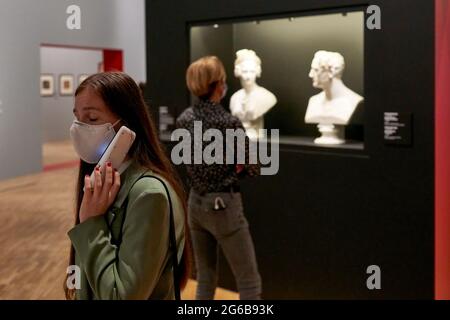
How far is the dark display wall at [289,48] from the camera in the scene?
12.3 ft

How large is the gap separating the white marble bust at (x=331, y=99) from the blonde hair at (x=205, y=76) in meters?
0.76

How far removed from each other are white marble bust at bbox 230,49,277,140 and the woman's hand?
289 centimetres

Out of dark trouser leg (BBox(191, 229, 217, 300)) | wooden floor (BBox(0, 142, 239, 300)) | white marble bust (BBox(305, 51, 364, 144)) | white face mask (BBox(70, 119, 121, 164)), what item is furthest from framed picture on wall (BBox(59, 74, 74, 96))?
white face mask (BBox(70, 119, 121, 164))

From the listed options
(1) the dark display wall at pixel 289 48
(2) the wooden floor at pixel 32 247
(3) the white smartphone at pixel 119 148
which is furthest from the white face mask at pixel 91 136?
(1) the dark display wall at pixel 289 48

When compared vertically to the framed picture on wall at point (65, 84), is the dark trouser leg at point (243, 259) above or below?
below

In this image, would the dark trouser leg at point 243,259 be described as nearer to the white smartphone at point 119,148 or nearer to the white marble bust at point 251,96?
the white marble bust at point 251,96

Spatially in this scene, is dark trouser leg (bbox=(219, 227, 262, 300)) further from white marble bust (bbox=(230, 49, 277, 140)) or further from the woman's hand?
the woman's hand

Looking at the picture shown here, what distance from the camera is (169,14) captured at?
15.0 ft

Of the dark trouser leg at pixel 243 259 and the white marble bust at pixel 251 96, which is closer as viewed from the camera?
the dark trouser leg at pixel 243 259

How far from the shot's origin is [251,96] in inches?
169

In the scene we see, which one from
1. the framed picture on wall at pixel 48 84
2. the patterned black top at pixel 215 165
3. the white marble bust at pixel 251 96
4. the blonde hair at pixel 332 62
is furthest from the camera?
the framed picture on wall at pixel 48 84

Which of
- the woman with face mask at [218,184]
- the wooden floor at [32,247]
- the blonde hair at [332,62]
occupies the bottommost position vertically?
the wooden floor at [32,247]

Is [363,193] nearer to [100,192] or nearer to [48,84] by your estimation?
[100,192]

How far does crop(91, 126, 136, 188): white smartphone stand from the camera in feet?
4.55
